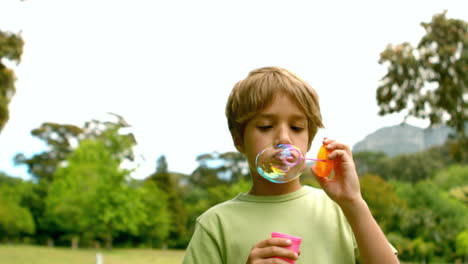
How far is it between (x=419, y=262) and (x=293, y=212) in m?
28.1

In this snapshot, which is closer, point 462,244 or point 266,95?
point 266,95

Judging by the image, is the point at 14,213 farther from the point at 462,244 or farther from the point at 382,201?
the point at 462,244

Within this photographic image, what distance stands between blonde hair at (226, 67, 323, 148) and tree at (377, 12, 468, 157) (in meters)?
13.1

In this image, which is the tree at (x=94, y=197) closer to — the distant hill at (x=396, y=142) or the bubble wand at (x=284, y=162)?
the distant hill at (x=396, y=142)

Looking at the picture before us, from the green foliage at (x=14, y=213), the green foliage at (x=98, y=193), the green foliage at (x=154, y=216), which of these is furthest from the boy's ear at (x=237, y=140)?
the green foliage at (x=14, y=213)

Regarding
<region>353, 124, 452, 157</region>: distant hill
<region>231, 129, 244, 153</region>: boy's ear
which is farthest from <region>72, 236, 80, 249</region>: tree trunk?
<region>231, 129, 244, 153</region>: boy's ear

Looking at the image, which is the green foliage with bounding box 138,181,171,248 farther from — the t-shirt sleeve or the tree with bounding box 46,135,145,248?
the t-shirt sleeve

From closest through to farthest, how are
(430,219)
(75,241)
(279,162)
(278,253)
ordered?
(278,253) → (279,162) → (430,219) → (75,241)

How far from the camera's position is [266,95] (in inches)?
52.9

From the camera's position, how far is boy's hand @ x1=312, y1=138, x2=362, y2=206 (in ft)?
4.03

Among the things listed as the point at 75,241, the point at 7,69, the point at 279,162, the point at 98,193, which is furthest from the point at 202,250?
the point at 75,241

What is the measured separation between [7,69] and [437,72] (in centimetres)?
1303

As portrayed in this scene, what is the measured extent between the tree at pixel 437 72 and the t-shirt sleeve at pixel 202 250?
13.3m

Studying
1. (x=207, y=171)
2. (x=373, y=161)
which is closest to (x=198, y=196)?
(x=207, y=171)
